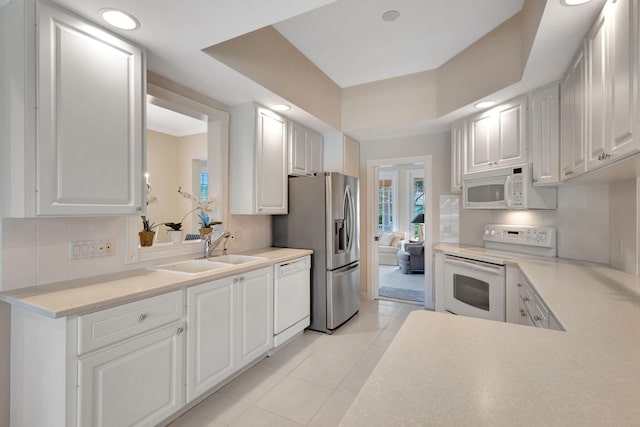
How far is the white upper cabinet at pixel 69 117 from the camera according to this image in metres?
1.43

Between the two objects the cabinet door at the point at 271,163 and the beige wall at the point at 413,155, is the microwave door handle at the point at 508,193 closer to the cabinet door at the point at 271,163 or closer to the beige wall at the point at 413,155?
the beige wall at the point at 413,155

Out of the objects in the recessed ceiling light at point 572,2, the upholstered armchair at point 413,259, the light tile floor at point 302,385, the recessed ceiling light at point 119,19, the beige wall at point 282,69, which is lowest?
the light tile floor at point 302,385

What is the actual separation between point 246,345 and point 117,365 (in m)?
1.00

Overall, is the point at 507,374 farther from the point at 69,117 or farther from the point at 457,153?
the point at 457,153

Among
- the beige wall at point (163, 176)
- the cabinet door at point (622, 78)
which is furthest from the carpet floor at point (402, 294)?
the beige wall at point (163, 176)

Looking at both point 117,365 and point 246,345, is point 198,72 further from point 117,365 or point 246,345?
point 246,345

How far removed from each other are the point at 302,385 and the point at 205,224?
157 centimetres

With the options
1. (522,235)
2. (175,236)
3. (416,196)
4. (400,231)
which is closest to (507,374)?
(175,236)

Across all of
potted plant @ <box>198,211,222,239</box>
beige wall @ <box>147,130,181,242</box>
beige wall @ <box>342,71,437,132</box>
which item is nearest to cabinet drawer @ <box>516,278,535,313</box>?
beige wall @ <box>342,71,437,132</box>

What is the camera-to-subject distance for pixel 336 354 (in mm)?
2766

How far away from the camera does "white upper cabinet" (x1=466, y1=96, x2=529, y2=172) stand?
9.00ft

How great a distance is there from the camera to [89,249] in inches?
73.8

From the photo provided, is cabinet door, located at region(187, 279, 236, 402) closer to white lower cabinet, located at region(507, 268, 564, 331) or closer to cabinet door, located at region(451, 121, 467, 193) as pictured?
white lower cabinet, located at region(507, 268, 564, 331)

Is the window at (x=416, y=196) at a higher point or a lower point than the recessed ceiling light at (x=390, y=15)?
lower
